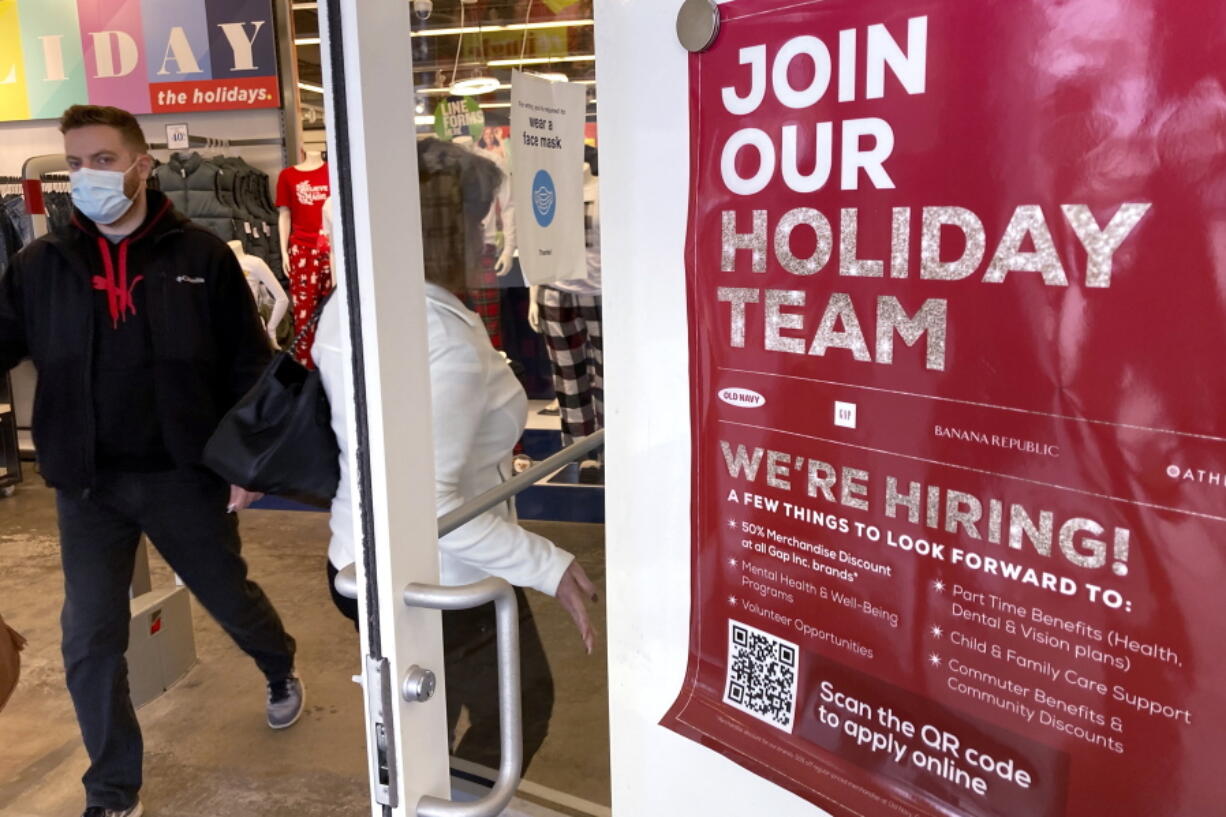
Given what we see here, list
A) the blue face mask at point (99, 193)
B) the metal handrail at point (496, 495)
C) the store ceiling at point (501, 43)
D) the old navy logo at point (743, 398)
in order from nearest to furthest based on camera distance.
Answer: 1. the old navy logo at point (743, 398)
2. the metal handrail at point (496, 495)
3. the store ceiling at point (501, 43)
4. the blue face mask at point (99, 193)

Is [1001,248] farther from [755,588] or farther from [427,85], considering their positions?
[427,85]

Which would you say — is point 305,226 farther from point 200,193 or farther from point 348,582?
point 348,582

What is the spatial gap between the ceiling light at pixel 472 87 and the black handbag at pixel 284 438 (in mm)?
741

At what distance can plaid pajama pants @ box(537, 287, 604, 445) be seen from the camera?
4000 millimetres

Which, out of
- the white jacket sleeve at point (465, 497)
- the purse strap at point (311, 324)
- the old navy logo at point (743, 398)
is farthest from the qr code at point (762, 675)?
the purse strap at point (311, 324)

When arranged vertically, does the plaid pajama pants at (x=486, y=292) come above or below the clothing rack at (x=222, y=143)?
below

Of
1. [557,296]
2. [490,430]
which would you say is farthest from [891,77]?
[557,296]

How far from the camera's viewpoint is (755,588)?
2.66 ft

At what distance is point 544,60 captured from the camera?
2.56 meters

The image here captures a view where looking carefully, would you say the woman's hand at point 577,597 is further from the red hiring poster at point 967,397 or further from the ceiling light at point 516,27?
the ceiling light at point 516,27

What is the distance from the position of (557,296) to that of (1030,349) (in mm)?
3607

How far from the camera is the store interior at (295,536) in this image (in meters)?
2.30

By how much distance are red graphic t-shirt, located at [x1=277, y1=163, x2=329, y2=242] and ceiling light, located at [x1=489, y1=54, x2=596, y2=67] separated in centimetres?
267

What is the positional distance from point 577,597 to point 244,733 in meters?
2.05
